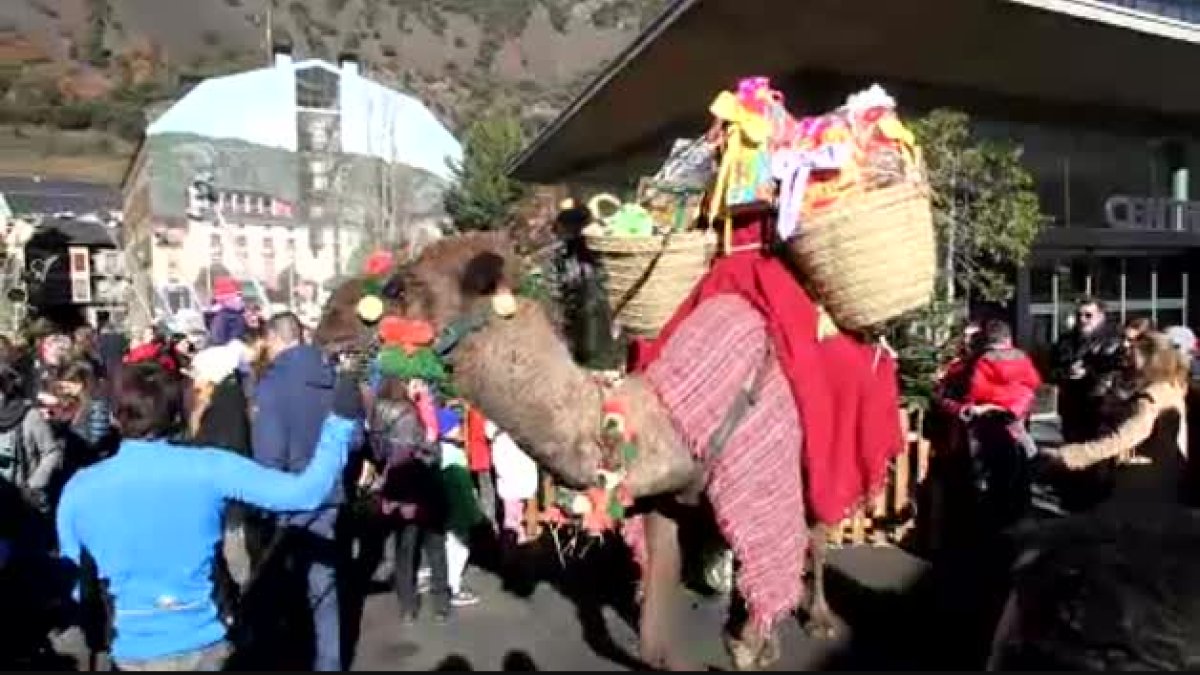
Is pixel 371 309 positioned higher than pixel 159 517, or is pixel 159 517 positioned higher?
pixel 371 309

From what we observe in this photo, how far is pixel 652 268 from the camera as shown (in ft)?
19.2

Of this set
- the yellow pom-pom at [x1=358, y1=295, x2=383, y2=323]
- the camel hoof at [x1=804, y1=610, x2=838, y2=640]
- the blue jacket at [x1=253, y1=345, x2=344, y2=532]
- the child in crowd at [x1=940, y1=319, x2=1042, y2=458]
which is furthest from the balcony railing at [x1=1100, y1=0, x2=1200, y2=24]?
the yellow pom-pom at [x1=358, y1=295, x2=383, y2=323]

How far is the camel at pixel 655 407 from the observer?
4930mm

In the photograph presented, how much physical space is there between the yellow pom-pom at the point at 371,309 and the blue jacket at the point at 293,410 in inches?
56.5

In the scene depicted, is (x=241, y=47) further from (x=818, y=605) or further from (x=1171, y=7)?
(x=818, y=605)

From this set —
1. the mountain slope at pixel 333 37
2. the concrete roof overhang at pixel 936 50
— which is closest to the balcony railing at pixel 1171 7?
the concrete roof overhang at pixel 936 50

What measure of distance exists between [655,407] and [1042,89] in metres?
12.0

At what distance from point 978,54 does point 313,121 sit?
102ft

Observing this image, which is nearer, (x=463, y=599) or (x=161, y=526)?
(x=161, y=526)

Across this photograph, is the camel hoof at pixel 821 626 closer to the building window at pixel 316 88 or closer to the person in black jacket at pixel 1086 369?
the person in black jacket at pixel 1086 369

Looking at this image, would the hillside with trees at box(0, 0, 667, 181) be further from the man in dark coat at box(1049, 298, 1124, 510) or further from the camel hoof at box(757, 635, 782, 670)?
the camel hoof at box(757, 635, 782, 670)

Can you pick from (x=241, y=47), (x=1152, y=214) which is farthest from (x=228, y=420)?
(x=241, y=47)

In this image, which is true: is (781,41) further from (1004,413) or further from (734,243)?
(734,243)

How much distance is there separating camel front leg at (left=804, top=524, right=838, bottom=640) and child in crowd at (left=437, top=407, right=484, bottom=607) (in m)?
2.23
